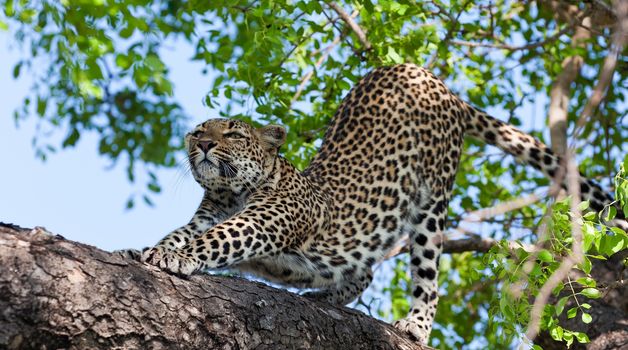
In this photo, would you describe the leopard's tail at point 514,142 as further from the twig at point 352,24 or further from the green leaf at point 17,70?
the green leaf at point 17,70

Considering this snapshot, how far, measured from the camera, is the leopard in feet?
28.1

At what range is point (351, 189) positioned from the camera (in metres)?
9.77

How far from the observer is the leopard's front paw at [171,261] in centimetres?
684

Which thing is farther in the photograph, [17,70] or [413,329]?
[17,70]

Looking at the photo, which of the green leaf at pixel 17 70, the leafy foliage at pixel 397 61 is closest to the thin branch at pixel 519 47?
the leafy foliage at pixel 397 61

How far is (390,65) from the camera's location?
33.8 feet

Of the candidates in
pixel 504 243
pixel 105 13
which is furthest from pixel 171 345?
pixel 105 13

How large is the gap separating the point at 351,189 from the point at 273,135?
3.17 ft

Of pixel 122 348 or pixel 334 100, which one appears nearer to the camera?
pixel 122 348

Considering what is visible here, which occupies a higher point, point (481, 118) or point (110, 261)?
point (481, 118)

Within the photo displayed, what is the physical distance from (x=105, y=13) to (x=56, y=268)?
4.72 metres

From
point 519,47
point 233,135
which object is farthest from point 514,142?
point 233,135

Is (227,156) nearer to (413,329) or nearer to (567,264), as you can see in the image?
(413,329)

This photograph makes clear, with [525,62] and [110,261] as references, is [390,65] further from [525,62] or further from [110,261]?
[110,261]
